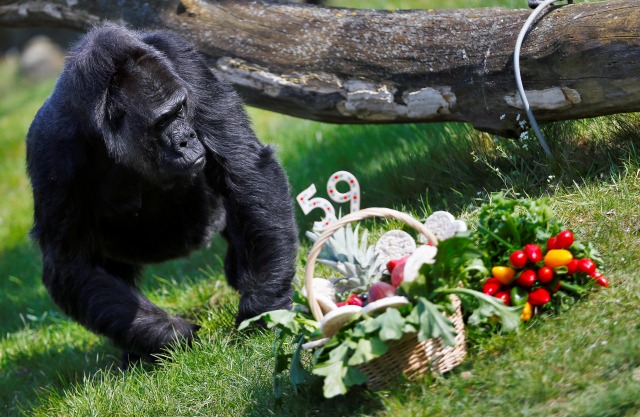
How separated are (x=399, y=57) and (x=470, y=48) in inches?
18.1

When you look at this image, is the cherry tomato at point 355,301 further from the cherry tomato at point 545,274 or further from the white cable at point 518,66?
the white cable at point 518,66

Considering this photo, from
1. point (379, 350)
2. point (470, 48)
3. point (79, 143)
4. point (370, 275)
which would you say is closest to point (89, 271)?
point (79, 143)

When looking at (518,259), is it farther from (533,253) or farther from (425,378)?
(425,378)

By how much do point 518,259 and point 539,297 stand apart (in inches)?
7.5

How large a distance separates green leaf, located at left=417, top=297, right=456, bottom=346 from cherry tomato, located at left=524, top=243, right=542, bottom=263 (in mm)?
608

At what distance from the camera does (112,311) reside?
4371 mm

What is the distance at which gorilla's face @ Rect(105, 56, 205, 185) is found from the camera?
13.8ft

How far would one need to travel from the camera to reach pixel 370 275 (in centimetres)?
341

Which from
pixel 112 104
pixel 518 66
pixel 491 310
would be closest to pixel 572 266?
pixel 491 310

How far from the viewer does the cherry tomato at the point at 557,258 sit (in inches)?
131

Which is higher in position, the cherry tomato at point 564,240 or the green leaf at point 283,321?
the cherry tomato at point 564,240

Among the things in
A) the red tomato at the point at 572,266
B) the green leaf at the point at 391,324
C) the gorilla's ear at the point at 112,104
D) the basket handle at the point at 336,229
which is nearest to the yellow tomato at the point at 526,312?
the red tomato at the point at 572,266

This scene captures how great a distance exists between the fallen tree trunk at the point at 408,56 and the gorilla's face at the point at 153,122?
109cm

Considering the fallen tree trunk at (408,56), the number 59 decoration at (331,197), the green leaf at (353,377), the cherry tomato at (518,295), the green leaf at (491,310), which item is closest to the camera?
the green leaf at (353,377)
